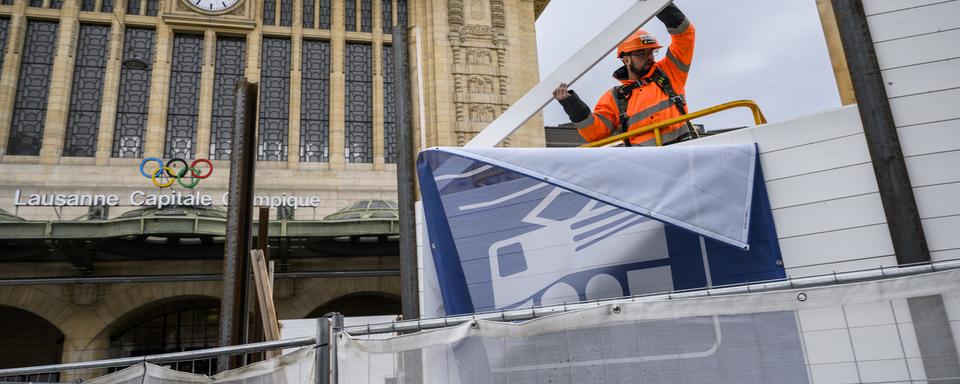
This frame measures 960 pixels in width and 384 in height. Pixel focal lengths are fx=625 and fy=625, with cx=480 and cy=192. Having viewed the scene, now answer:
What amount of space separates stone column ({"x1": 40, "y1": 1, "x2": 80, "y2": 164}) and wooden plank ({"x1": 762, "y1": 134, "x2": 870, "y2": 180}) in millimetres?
22001

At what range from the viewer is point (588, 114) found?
8555 mm

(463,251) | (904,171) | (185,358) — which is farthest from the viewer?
(463,251)

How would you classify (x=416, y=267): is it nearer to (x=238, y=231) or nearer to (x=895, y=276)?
(x=238, y=231)

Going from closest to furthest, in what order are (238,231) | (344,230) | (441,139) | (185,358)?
1. (185,358)
2. (238,231)
3. (344,230)
4. (441,139)

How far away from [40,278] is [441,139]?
1380 cm

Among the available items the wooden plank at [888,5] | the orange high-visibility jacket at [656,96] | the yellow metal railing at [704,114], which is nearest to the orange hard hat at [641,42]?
the orange high-visibility jacket at [656,96]

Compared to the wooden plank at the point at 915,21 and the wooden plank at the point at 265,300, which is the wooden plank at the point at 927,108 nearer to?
the wooden plank at the point at 915,21

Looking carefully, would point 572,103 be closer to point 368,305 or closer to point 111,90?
point 368,305

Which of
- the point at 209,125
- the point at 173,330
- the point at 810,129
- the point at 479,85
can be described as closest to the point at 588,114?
the point at 810,129

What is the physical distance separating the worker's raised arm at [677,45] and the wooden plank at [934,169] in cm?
343

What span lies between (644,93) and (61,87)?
20.8 metres

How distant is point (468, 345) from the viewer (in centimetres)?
372

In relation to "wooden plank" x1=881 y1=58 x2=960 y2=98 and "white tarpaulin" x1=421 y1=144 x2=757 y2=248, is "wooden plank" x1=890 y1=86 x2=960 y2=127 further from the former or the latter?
"white tarpaulin" x1=421 y1=144 x2=757 y2=248

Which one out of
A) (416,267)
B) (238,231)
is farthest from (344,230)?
(416,267)
